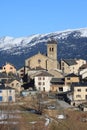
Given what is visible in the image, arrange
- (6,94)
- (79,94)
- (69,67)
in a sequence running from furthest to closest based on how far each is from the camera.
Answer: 1. (69,67)
2. (79,94)
3. (6,94)

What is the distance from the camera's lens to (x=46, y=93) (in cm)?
6169

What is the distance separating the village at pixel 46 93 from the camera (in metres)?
49.4

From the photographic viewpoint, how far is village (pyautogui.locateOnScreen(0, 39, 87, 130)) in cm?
4938

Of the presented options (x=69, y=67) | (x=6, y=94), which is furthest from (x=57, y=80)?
(x=69, y=67)

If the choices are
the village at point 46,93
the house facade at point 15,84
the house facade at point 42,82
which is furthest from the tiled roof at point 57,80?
the house facade at point 15,84

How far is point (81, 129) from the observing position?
4788 cm

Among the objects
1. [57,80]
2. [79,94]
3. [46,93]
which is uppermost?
[57,80]

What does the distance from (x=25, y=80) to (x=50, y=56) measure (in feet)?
23.5

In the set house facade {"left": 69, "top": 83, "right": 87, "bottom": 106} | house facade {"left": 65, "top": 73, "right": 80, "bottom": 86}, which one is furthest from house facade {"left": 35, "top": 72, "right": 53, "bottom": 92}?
house facade {"left": 69, "top": 83, "right": 87, "bottom": 106}

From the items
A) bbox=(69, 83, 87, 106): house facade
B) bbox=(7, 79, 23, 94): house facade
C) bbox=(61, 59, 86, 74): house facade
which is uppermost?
bbox=(61, 59, 86, 74): house facade

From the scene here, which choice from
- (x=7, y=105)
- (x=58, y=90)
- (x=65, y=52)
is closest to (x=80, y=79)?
(x=58, y=90)

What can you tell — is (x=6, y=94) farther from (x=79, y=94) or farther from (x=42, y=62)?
(x=42, y=62)

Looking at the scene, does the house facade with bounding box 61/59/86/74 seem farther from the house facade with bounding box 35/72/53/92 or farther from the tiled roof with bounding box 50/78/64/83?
the house facade with bounding box 35/72/53/92

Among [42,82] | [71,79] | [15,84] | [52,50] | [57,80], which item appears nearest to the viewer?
[15,84]
